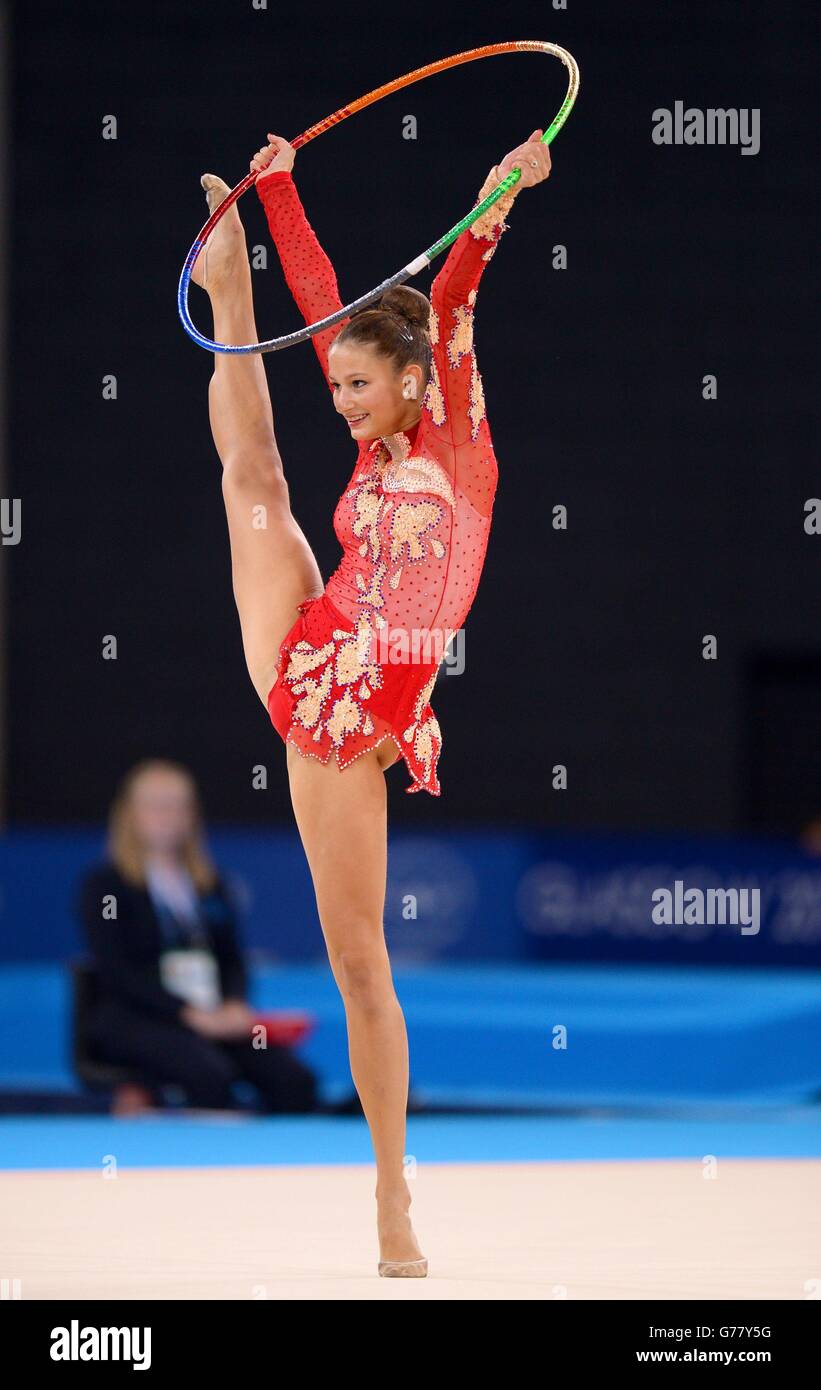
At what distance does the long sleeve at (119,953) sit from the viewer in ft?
18.8

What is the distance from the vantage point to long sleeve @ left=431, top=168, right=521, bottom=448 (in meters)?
2.96

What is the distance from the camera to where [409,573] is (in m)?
3.01

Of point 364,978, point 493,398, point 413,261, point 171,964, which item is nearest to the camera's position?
point 364,978

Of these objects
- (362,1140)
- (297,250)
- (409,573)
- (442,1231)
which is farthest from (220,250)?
(362,1140)

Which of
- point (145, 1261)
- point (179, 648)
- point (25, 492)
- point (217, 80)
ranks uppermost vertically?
point (217, 80)

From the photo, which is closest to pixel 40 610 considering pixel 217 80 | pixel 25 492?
pixel 25 492

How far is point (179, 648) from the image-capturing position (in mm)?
9711

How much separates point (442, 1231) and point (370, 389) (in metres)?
1.50

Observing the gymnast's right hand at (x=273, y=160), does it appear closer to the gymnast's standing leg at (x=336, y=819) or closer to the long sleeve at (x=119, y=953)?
the gymnast's standing leg at (x=336, y=819)

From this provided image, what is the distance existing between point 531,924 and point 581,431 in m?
2.95

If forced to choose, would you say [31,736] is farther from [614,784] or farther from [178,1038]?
[178,1038]

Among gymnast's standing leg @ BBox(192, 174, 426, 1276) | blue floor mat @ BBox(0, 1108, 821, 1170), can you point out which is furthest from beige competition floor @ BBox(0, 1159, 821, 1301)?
blue floor mat @ BBox(0, 1108, 821, 1170)

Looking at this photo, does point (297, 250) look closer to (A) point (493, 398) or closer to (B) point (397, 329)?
(B) point (397, 329)

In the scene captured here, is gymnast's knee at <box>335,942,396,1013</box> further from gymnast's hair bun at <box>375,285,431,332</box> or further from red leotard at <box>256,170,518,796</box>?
gymnast's hair bun at <box>375,285,431,332</box>
